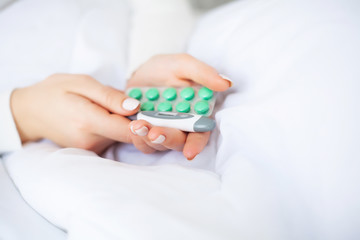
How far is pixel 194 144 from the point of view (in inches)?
16.5

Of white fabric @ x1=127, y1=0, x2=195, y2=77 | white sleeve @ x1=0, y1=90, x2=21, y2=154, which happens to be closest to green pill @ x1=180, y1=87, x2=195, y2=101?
white fabric @ x1=127, y1=0, x2=195, y2=77

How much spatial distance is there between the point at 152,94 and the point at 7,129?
29 centimetres

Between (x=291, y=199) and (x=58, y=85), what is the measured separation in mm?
446

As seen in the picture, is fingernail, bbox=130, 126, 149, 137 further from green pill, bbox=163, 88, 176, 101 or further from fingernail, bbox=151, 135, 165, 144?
green pill, bbox=163, 88, 176, 101

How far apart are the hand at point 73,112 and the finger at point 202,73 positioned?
10 cm

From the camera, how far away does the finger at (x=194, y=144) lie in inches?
15.7

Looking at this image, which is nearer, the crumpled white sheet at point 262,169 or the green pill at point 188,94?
the crumpled white sheet at point 262,169

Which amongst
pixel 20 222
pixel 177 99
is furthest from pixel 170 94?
pixel 20 222

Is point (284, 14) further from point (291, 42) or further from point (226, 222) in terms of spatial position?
point (226, 222)

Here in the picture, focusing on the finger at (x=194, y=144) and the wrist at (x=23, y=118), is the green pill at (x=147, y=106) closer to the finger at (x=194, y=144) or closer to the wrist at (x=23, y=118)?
the finger at (x=194, y=144)

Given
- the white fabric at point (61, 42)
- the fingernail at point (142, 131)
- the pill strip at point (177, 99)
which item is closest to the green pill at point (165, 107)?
the pill strip at point (177, 99)

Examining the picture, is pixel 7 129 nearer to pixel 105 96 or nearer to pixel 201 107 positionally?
pixel 105 96

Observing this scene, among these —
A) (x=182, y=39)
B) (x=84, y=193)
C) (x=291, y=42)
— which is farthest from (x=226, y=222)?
(x=182, y=39)

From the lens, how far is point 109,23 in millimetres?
739
